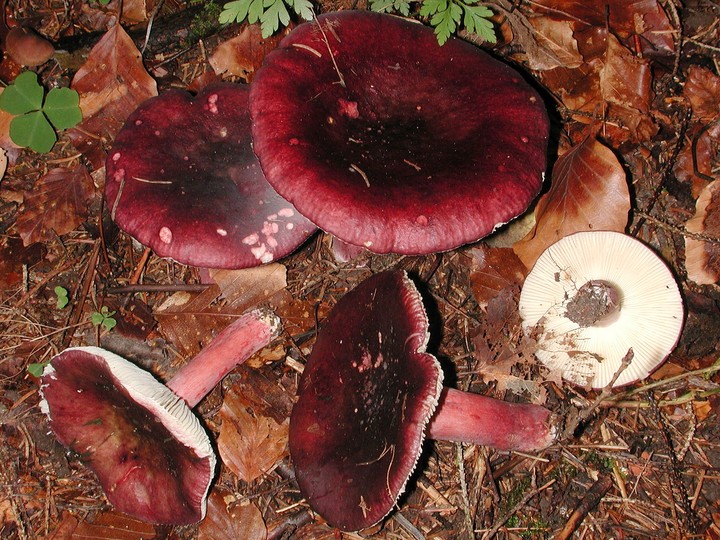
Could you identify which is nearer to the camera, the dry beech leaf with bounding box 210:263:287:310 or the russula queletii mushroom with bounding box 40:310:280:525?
the russula queletii mushroom with bounding box 40:310:280:525

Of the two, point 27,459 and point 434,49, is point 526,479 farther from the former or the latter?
point 27,459

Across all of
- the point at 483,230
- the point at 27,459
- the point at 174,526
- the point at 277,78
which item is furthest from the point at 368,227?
the point at 27,459

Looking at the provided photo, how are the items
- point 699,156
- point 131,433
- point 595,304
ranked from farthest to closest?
point 699,156, point 595,304, point 131,433

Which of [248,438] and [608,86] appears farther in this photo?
[608,86]

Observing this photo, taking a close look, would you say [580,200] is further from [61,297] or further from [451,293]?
[61,297]

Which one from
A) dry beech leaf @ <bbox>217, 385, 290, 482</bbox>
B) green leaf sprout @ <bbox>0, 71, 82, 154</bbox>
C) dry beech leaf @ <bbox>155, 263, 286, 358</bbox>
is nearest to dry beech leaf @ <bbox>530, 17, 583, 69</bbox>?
dry beech leaf @ <bbox>155, 263, 286, 358</bbox>

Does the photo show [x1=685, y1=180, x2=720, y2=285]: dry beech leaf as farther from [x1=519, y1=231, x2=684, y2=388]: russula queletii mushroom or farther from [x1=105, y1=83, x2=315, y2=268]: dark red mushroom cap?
[x1=105, y1=83, x2=315, y2=268]: dark red mushroom cap

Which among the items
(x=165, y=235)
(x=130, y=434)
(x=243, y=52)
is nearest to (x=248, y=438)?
(x=130, y=434)
